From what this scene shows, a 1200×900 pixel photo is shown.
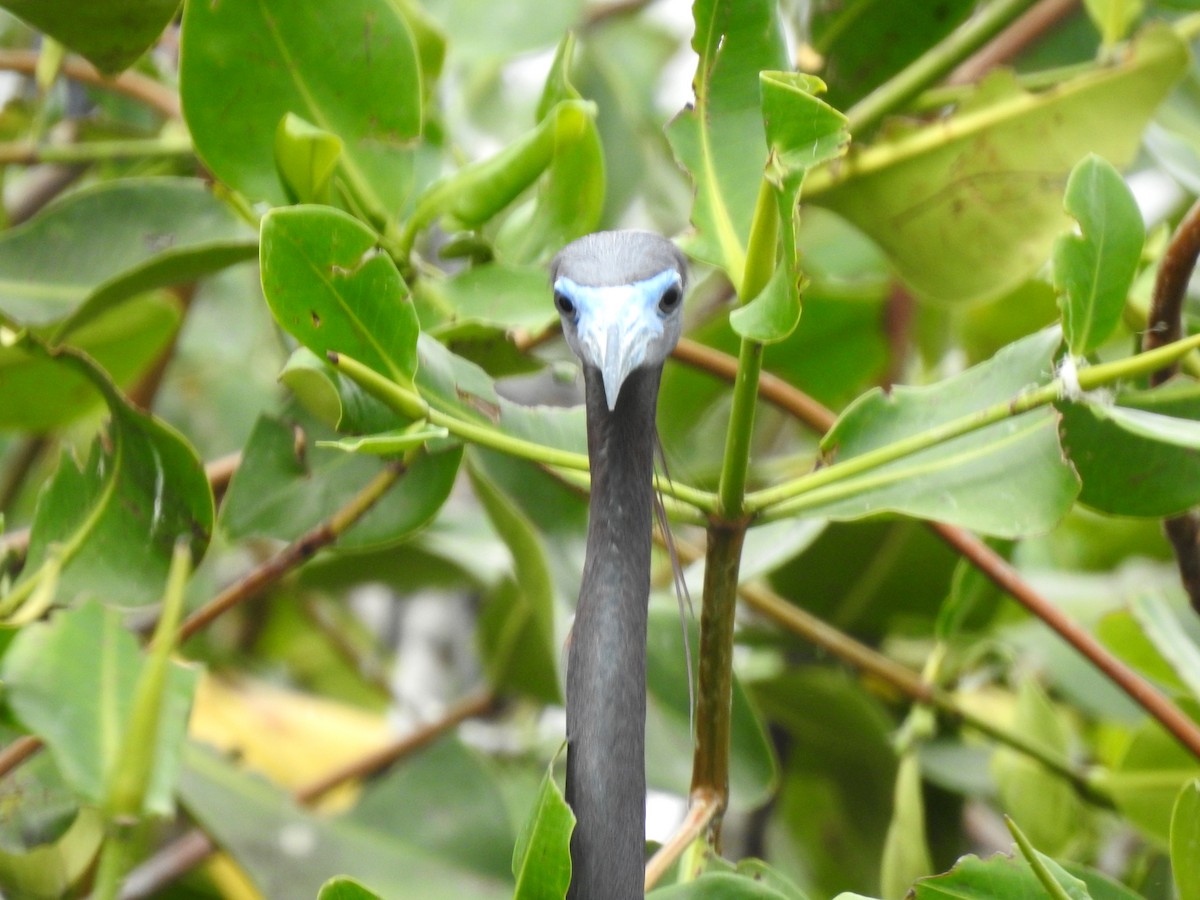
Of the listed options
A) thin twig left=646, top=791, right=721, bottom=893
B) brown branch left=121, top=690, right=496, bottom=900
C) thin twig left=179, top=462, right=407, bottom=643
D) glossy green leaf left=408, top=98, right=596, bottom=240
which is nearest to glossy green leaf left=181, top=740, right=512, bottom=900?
brown branch left=121, top=690, right=496, bottom=900

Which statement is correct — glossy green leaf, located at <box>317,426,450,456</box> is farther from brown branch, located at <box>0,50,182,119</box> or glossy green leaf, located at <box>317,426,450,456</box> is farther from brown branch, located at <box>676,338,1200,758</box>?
brown branch, located at <box>0,50,182,119</box>

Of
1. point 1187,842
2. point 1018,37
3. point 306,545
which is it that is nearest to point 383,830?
point 306,545

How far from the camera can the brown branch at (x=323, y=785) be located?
0.98m

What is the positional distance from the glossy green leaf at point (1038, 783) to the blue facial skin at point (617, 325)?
523mm

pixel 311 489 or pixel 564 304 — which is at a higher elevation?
pixel 564 304

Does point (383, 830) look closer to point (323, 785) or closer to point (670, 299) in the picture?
point (323, 785)

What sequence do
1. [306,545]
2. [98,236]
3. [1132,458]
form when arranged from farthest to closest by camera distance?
[98,236] → [306,545] → [1132,458]

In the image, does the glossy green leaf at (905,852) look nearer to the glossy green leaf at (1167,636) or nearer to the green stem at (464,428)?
the glossy green leaf at (1167,636)

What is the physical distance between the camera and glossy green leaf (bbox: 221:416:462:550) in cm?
A: 63

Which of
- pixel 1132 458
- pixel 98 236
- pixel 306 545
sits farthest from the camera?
pixel 98 236

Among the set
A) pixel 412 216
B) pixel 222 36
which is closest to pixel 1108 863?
pixel 412 216

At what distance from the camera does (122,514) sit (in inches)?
24.2

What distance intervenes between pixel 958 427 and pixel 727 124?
0.17 meters

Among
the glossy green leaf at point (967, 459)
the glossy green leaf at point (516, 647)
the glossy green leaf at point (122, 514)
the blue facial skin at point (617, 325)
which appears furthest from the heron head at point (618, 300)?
Answer: the glossy green leaf at point (516, 647)
